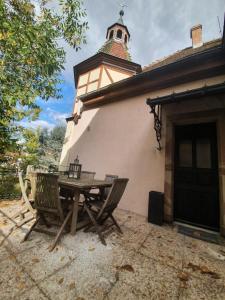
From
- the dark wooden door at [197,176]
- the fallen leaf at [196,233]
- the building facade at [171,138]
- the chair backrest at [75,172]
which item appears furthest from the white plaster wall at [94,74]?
the fallen leaf at [196,233]

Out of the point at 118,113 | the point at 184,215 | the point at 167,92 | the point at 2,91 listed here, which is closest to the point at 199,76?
the point at 167,92

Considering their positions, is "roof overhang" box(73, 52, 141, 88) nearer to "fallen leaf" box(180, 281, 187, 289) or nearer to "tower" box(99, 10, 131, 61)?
"tower" box(99, 10, 131, 61)

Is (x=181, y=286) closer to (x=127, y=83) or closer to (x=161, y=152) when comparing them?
(x=161, y=152)

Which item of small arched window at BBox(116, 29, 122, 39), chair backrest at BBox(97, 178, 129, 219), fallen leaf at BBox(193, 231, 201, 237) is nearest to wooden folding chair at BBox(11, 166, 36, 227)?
chair backrest at BBox(97, 178, 129, 219)

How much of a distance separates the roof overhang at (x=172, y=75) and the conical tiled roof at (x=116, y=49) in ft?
17.1

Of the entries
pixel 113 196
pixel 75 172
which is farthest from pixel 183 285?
pixel 75 172

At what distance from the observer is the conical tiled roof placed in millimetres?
9312

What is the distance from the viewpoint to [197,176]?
351 cm

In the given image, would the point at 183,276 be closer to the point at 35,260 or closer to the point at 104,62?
the point at 35,260

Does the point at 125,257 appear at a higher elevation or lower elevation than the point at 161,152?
lower

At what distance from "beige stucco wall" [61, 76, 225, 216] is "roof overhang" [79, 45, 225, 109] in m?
0.18

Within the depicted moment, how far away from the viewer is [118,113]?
17.4 ft

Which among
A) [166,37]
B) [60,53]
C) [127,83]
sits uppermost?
[166,37]

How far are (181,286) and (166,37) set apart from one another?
9.97 meters
